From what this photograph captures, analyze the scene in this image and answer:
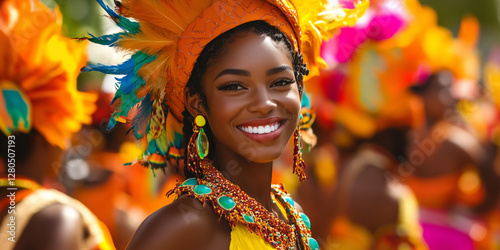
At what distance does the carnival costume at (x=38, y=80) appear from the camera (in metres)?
3.50

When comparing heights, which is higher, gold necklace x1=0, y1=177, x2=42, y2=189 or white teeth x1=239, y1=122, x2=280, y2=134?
white teeth x1=239, y1=122, x2=280, y2=134

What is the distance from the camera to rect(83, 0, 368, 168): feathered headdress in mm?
2461

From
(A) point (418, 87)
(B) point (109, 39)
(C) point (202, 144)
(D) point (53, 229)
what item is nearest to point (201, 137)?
(C) point (202, 144)

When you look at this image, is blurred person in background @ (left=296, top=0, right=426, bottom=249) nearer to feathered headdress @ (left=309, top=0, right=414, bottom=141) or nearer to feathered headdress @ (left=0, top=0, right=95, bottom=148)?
feathered headdress @ (left=309, top=0, right=414, bottom=141)

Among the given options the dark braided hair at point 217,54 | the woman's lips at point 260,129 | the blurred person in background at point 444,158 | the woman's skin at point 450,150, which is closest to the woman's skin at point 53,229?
the dark braided hair at point 217,54

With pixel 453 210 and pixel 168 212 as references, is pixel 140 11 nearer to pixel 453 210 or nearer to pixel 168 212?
pixel 168 212

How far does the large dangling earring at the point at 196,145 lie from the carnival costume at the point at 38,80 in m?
1.10

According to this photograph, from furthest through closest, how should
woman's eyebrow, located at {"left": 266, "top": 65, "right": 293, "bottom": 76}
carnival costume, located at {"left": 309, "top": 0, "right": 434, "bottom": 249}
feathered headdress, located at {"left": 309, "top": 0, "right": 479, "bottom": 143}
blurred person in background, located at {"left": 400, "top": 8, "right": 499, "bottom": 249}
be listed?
blurred person in background, located at {"left": 400, "top": 8, "right": 499, "bottom": 249}, feathered headdress, located at {"left": 309, "top": 0, "right": 479, "bottom": 143}, carnival costume, located at {"left": 309, "top": 0, "right": 434, "bottom": 249}, woman's eyebrow, located at {"left": 266, "top": 65, "right": 293, "bottom": 76}

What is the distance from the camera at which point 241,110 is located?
2412mm

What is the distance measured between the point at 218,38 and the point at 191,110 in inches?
13.4

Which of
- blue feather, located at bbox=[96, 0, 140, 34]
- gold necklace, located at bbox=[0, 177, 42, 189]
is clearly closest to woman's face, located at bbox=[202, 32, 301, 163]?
blue feather, located at bbox=[96, 0, 140, 34]

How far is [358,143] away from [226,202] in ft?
12.0

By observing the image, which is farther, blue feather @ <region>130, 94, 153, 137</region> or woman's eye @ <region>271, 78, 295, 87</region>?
blue feather @ <region>130, 94, 153, 137</region>

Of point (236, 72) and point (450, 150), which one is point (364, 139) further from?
point (236, 72)
